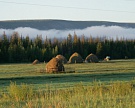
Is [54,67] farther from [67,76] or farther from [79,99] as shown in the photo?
[79,99]

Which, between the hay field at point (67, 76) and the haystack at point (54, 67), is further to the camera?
the haystack at point (54, 67)

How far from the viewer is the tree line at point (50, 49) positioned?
106 metres

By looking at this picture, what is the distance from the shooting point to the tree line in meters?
106

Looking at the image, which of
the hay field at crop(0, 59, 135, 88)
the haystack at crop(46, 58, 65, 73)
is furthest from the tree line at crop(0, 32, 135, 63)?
the hay field at crop(0, 59, 135, 88)

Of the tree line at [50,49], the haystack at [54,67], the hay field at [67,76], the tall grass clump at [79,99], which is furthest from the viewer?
the tree line at [50,49]

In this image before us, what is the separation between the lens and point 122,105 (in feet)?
53.6

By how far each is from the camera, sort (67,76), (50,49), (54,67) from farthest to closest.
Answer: (50,49) < (54,67) < (67,76)

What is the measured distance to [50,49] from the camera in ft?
370

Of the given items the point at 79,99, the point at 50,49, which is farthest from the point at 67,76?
the point at 50,49

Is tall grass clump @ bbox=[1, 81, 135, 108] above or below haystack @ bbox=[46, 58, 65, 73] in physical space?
above

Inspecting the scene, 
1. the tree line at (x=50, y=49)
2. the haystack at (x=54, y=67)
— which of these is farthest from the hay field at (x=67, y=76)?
the tree line at (x=50, y=49)

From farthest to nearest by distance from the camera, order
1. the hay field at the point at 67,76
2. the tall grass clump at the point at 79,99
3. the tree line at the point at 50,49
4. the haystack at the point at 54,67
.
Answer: the tree line at the point at 50,49 < the haystack at the point at 54,67 < the hay field at the point at 67,76 < the tall grass clump at the point at 79,99

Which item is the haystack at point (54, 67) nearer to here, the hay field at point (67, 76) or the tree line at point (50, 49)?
the hay field at point (67, 76)

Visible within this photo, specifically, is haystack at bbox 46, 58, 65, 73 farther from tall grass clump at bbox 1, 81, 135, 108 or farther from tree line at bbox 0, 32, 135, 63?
tree line at bbox 0, 32, 135, 63
